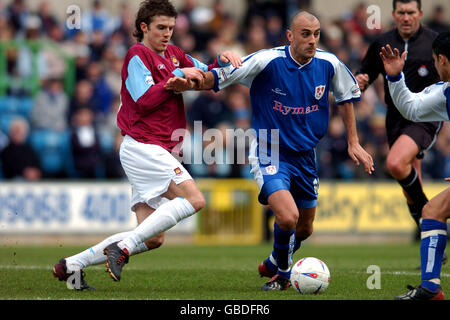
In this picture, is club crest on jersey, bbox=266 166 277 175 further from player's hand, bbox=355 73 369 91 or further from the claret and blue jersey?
player's hand, bbox=355 73 369 91

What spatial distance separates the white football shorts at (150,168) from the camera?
7676mm

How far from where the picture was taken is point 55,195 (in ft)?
55.1

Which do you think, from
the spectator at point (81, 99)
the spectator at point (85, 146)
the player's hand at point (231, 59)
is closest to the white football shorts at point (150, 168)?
the player's hand at point (231, 59)

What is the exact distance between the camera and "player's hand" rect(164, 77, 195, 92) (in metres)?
7.54

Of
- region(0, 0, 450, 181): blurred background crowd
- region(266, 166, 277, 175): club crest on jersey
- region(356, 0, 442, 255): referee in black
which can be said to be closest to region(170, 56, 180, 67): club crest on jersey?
region(266, 166, 277, 175): club crest on jersey

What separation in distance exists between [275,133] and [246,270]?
2416 millimetres

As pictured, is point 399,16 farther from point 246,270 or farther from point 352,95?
point 246,270

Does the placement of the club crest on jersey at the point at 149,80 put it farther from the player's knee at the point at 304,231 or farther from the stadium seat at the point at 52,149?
the stadium seat at the point at 52,149

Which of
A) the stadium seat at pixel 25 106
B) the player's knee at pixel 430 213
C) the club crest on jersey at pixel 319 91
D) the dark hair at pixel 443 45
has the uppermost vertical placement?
the dark hair at pixel 443 45

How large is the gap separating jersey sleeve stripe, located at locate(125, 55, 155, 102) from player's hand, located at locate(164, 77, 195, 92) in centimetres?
22

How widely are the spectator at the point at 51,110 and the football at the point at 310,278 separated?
1066cm

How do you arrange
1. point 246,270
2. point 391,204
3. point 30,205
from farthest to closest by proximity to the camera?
point 391,204 < point 30,205 < point 246,270
